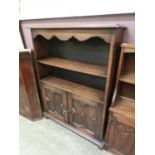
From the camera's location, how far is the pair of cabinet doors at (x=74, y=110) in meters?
1.56

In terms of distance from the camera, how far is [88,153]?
1.63 metres

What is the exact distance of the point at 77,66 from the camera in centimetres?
163

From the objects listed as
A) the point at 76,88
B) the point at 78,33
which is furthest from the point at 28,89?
the point at 78,33

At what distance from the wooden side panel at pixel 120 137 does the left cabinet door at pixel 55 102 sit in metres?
0.65

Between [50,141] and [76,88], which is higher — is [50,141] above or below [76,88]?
below

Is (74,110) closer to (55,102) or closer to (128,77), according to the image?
(55,102)

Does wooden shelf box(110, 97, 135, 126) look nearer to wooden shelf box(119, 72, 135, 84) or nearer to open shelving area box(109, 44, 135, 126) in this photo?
open shelving area box(109, 44, 135, 126)

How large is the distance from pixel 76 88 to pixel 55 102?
1.42 ft

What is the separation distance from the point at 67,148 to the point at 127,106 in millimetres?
944

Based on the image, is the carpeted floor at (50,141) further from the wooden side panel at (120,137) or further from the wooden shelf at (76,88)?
the wooden shelf at (76,88)

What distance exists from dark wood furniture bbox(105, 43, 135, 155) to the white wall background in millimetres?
A: 429
